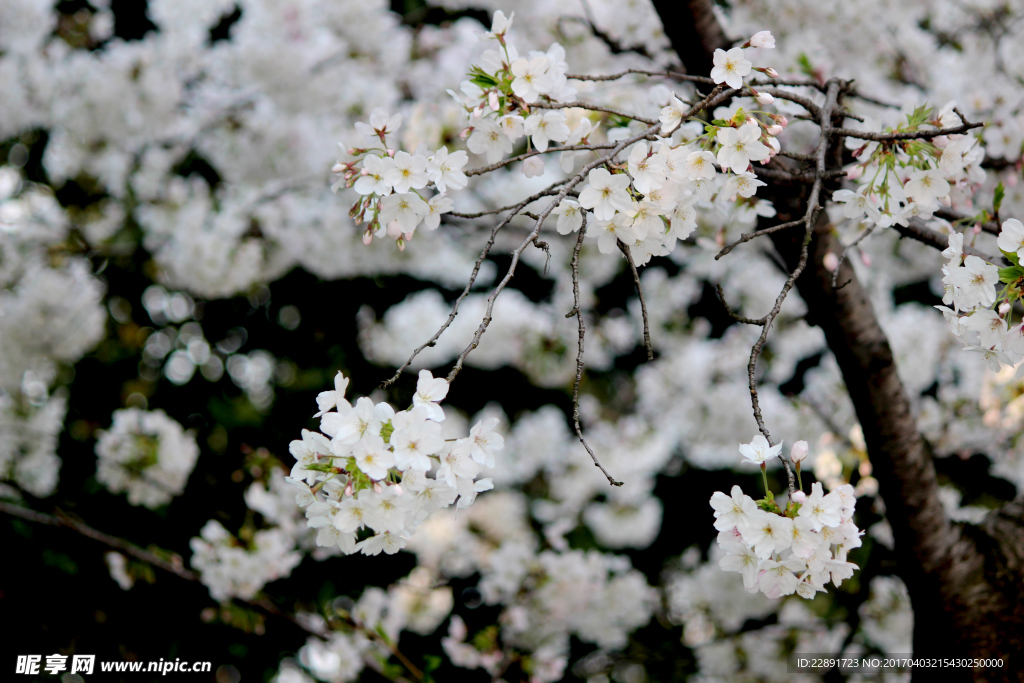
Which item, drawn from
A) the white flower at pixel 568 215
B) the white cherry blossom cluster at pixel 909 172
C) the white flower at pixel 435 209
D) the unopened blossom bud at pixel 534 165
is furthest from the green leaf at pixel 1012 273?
the white flower at pixel 435 209

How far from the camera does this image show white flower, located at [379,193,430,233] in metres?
1.04

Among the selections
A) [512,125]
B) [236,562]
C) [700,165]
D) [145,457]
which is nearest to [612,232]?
[700,165]

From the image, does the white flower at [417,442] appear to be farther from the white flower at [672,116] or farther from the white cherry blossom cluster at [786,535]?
the white flower at [672,116]

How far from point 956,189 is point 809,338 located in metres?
2.82

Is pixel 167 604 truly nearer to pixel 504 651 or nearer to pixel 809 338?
pixel 504 651

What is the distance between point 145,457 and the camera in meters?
2.63

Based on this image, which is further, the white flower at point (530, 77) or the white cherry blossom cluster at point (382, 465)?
the white flower at point (530, 77)

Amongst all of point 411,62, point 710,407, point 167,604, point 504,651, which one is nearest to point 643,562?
point 710,407

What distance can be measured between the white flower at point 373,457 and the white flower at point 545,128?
22.4 inches

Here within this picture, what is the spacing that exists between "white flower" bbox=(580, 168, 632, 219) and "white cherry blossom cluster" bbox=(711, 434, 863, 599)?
1.28ft

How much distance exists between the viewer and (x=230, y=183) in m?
3.93

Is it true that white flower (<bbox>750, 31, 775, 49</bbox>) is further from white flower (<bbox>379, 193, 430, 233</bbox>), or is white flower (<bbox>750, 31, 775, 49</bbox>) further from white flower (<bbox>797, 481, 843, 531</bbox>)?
white flower (<bbox>797, 481, 843, 531</bbox>)

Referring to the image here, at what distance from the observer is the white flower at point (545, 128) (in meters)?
1.08

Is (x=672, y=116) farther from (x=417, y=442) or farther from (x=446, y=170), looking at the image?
(x=417, y=442)
